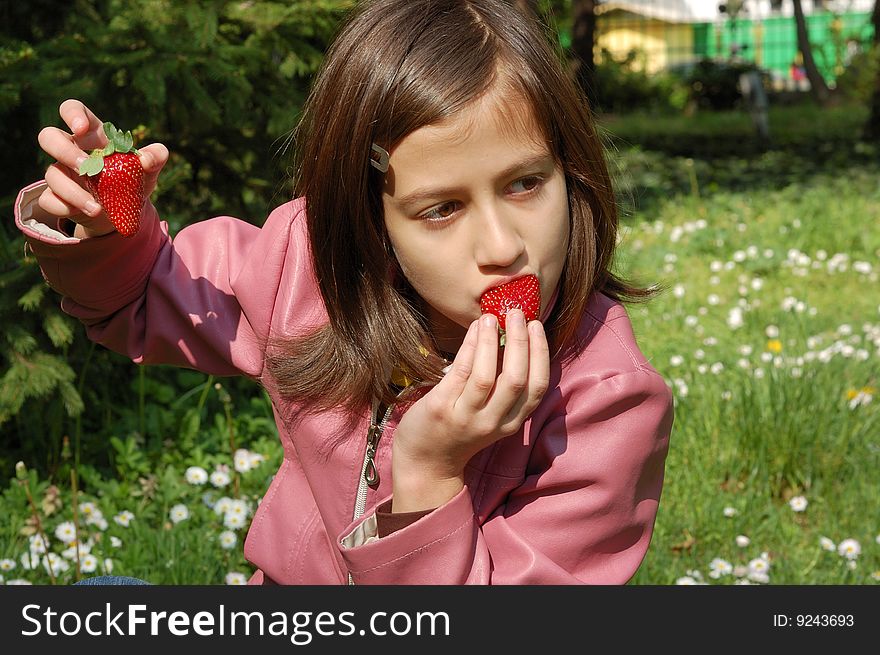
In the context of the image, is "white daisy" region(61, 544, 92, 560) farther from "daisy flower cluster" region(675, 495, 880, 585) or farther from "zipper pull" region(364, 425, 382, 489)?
"daisy flower cluster" region(675, 495, 880, 585)

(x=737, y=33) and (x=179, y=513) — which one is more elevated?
(x=179, y=513)

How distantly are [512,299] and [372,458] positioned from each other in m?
0.38

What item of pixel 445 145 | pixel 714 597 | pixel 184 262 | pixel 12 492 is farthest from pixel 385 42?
pixel 12 492

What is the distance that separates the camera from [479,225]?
146 centimetres

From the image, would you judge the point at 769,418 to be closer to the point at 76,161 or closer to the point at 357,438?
the point at 357,438

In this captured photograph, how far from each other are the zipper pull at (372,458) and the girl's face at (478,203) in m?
0.24

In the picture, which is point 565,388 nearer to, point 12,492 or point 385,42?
point 385,42

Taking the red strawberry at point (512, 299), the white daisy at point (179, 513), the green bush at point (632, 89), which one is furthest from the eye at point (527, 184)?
the green bush at point (632, 89)

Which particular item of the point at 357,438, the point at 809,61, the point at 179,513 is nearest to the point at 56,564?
the point at 179,513

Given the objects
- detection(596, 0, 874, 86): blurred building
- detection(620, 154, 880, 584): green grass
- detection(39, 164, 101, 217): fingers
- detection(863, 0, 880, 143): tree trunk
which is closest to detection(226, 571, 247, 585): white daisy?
detection(620, 154, 880, 584): green grass

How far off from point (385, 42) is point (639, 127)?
11442mm

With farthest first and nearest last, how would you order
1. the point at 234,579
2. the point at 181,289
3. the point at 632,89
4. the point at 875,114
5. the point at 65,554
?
the point at 632,89
the point at 875,114
the point at 65,554
the point at 234,579
the point at 181,289

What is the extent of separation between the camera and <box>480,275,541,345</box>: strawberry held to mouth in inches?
57.0

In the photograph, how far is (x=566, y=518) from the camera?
5.09ft
